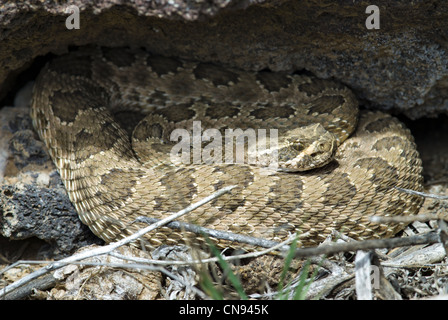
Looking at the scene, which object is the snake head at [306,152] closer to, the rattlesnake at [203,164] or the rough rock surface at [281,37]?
the rattlesnake at [203,164]

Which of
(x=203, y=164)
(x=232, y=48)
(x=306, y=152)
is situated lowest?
(x=203, y=164)

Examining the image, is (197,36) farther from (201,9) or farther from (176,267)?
(176,267)

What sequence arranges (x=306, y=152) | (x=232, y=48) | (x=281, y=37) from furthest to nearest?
(x=232, y=48), (x=281, y=37), (x=306, y=152)

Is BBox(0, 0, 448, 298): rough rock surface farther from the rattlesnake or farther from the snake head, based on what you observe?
the snake head

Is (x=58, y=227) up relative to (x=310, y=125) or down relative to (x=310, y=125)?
down

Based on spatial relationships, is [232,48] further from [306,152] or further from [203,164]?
[306,152]

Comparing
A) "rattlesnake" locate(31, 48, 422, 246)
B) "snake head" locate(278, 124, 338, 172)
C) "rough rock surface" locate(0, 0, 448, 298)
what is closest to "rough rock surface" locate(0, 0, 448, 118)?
"rough rock surface" locate(0, 0, 448, 298)

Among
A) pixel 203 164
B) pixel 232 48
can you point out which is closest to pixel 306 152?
pixel 203 164
